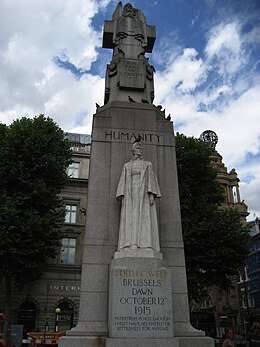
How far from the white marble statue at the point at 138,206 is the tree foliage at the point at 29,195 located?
45.9ft

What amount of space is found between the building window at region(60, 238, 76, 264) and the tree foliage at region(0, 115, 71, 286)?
1126 centimetres

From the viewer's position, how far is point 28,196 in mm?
24375

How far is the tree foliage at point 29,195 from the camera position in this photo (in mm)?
23016

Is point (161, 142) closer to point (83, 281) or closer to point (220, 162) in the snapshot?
point (83, 281)

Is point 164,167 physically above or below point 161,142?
below

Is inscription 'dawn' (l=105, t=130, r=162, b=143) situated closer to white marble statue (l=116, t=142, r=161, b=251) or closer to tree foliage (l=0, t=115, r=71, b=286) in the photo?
white marble statue (l=116, t=142, r=161, b=251)

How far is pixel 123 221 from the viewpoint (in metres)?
10.2

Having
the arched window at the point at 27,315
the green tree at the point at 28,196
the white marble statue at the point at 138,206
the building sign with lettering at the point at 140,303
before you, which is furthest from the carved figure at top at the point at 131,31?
the arched window at the point at 27,315

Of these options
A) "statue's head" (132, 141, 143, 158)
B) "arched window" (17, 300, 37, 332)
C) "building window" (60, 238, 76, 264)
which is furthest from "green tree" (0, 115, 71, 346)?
"statue's head" (132, 141, 143, 158)

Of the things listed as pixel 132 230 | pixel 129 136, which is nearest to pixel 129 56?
pixel 129 136

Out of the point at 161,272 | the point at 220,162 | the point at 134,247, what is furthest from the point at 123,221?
the point at 220,162

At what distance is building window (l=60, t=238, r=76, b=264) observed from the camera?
1487 inches

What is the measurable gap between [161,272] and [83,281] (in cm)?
225

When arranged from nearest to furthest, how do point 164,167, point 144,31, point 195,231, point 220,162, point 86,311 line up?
point 86,311 < point 164,167 < point 144,31 < point 195,231 < point 220,162
